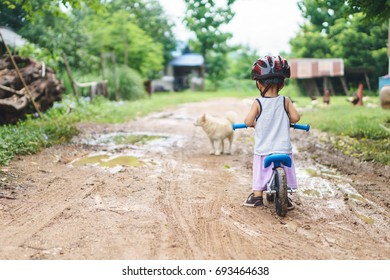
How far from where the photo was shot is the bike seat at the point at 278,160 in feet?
13.5

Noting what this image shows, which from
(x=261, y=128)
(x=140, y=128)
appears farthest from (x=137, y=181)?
(x=140, y=128)

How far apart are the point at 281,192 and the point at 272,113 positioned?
2.52ft

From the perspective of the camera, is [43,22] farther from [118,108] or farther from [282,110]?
[282,110]

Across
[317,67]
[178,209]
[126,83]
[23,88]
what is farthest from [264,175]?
[126,83]

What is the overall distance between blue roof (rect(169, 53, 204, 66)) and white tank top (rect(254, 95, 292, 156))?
114 ft

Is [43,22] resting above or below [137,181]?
above

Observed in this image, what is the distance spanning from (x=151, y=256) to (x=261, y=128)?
1736 mm

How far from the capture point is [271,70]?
4.16 meters

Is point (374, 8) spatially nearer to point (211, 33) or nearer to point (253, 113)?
point (253, 113)

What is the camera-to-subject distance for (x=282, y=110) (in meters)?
4.26

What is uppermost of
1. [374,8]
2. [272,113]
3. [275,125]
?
[374,8]

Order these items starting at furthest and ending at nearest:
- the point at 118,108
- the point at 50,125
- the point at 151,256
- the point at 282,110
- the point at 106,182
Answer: the point at 118,108 < the point at 50,125 < the point at 106,182 < the point at 282,110 < the point at 151,256

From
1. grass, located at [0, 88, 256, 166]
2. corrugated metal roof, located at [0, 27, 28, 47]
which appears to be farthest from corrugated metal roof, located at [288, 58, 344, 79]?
corrugated metal roof, located at [0, 27, 28, 47]

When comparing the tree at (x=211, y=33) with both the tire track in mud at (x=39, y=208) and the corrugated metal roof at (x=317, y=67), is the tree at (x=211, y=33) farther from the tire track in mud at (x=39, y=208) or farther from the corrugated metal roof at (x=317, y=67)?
the tire track in mud at (x=39, y=208)
